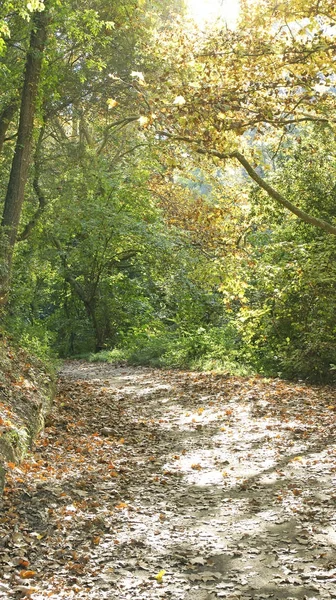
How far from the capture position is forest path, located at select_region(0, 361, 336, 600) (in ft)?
13.8

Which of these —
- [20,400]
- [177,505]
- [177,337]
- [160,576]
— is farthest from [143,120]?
[177,337]

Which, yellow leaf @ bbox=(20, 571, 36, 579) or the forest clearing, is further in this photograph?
the forest clearing

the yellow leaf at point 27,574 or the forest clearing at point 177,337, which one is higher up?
the forest clearing at point 177,337

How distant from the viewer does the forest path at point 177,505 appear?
4.20 m

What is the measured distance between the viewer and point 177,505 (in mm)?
5816

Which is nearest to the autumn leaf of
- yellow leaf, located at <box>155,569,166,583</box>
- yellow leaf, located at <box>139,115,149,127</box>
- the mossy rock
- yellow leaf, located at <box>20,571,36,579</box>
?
yellow leaf, located at <box>20,571,36,579</box>

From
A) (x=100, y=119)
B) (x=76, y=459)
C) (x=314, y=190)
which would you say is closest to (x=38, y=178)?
(x=100, y=119)

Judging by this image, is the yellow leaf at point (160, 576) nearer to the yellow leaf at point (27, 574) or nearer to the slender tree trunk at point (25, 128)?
the yellow leaf at point (27, 574)

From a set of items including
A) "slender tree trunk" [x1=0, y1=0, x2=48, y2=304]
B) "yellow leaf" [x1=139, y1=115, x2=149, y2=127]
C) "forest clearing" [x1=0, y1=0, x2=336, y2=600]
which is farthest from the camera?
"slender tree trunk" [x1=0, y1=0, x2=48, y2=304]

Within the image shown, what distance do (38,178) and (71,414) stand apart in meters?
10.2

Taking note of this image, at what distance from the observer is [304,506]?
18.1 ft

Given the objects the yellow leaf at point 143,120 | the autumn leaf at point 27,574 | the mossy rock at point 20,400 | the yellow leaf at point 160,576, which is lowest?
the yellow leaf at point 160,576

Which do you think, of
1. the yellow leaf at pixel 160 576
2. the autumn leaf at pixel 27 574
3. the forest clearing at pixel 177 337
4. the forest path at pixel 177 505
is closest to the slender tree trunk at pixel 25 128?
the forest clearing at pixel 177 337

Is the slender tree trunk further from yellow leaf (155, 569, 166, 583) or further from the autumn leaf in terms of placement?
yellow leaf (155, 569, 166, 583)
